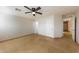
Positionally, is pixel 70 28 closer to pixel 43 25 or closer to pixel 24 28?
pixel 43 25

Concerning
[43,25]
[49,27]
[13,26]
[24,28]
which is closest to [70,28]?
[49,27]

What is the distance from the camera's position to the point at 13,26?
1547 mm

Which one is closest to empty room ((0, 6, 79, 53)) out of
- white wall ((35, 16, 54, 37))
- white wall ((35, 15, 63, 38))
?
white wall ((35, 16, 54, 37))

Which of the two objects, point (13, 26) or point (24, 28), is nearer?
point (13, 26)

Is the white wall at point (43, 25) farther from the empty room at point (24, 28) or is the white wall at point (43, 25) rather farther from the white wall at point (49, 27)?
the empty room at point (24, 28)

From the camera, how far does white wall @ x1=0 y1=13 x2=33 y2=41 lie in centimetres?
137

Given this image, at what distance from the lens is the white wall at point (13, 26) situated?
1371 millimetres

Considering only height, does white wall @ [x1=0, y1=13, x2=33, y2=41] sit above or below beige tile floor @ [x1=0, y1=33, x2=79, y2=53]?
above

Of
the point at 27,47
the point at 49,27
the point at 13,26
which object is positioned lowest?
the point at 27,47

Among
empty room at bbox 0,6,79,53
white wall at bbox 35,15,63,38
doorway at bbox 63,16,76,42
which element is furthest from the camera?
white wall at bbox 35,15,63,38

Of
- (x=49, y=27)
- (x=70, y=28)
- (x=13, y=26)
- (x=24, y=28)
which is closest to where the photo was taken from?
(x=13, y=26)

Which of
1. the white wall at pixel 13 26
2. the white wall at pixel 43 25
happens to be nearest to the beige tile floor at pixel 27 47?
the white wall at pixel 13 26

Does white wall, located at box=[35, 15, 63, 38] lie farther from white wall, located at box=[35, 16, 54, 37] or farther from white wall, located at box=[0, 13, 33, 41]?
white wall, located at box=[0, 13, 33, 41]
